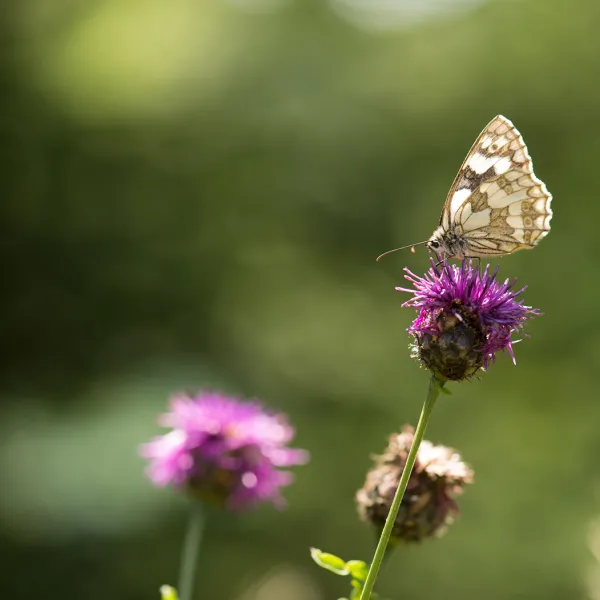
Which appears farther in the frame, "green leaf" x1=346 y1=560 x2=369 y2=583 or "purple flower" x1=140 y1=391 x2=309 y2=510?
"purple flower" x1=140 y1=391 x2=309 y2=510

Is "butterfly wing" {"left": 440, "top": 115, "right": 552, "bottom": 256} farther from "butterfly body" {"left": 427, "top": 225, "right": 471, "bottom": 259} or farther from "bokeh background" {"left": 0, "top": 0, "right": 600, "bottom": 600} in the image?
"bokeh background" {"left": 0, "top": 0, "right": 600, "bottom": 600}

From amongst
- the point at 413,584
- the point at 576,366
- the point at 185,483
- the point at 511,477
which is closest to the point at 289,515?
the point at 413,584

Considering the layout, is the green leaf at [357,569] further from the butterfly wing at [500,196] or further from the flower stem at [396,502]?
the butterfly wing at [500,196]

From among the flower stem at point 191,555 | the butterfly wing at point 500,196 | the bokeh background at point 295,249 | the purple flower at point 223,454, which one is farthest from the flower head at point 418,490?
the bokeh background at point 295,249

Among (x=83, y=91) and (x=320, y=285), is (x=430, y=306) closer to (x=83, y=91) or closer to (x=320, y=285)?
(x=320, y=285)

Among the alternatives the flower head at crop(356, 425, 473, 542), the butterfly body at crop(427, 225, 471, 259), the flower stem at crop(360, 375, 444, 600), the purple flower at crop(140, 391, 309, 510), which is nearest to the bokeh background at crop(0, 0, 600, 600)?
the purple flower at crop(140, 391, 309, 510)

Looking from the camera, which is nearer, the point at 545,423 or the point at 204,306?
the point at 545,423
